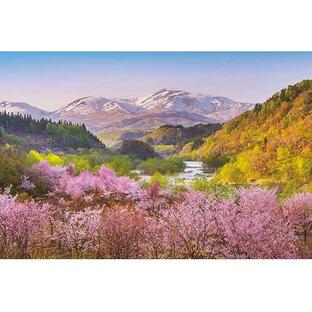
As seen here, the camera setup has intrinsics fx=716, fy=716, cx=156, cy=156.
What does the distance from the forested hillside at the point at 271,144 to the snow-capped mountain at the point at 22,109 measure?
180 cm

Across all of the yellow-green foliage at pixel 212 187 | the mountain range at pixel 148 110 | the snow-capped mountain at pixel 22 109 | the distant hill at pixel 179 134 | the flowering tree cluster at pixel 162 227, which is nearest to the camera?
the flowering tree cluster at pixel 162 227

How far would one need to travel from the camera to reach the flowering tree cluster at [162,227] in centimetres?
739

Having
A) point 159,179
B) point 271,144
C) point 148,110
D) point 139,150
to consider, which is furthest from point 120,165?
point 271,144

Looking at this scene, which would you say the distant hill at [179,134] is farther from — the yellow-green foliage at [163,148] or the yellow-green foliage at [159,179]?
the yellow-green foliage at [159,179]

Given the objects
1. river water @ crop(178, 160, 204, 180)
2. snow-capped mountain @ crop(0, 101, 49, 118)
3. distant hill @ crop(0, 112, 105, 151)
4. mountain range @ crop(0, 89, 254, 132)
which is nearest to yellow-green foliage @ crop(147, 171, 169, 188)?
river water @ crop(178, 160, 204, 180)

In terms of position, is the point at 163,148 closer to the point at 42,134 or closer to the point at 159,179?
the point at 159,179

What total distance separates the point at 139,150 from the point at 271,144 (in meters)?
1.43

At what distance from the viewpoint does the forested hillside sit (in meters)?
7.54

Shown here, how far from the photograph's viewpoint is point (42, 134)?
777 cm

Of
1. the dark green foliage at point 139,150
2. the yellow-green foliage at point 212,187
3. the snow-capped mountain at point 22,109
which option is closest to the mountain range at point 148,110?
the snow-capped mountain at point 22,109

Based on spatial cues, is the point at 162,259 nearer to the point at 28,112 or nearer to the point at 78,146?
the point at 78,146

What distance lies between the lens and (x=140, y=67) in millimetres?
7691

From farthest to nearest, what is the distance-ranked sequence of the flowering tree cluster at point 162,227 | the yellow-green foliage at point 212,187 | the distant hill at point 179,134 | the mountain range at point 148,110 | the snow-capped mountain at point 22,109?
the distant hill at point 179,134 → the mountain range at point 148,110 → the snow-capped mountain at point 22,109 → the yellow-green foliage at point 212,187 → the flowering tree cluster at point 162,227
